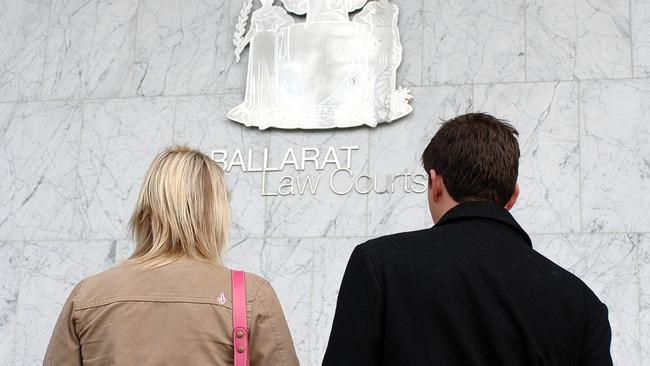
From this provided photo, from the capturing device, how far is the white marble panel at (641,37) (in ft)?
26.9

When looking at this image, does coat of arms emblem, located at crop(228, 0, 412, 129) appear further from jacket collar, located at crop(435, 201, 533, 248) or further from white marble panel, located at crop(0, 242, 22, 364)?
jacket collar, located at crop(435, 201, 533, 248)

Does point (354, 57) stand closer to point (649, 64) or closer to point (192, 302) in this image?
point (649, 64)

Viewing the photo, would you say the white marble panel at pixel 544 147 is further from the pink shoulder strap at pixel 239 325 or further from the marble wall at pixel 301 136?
the pink shoulder strap at pixel 239 325

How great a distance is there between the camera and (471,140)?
2.94 metres

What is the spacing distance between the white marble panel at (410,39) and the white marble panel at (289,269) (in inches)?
60.5

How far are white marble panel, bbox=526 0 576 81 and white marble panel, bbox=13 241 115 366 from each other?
12.1 ft

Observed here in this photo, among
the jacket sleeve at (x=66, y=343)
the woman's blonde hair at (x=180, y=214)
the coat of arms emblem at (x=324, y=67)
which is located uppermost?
the coat of arms emblem at (x=324, y=67)

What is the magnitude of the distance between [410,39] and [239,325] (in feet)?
19.2

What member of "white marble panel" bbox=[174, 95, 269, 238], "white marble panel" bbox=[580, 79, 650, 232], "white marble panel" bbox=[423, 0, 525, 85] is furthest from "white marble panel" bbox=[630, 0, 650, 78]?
"white marble panel" bbox=[174, 95, 269, 238]

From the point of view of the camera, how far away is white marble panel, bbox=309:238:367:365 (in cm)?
802

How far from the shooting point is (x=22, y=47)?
9523mm

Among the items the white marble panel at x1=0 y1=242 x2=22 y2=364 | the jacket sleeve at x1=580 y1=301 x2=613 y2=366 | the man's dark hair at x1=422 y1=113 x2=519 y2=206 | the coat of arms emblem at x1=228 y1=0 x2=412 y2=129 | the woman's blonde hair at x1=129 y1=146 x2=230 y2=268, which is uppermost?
the coat of arms emblem at x1=228 y1=0 x2=412 y2=129

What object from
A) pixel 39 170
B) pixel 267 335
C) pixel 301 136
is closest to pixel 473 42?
pixel 301 136

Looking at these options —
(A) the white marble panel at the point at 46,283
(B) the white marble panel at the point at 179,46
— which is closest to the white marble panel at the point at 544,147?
(B) the white marble panel at the point at 179,46
